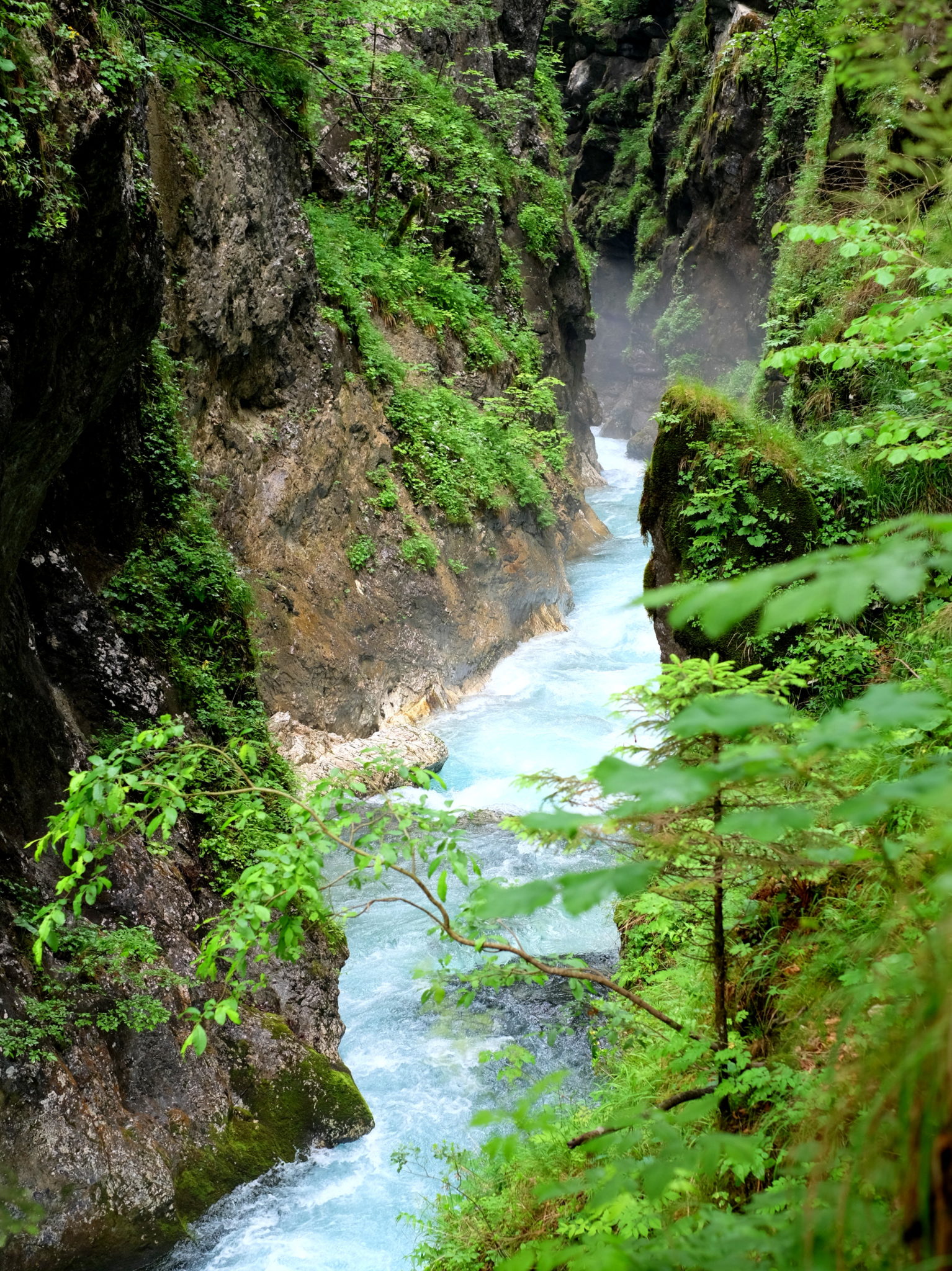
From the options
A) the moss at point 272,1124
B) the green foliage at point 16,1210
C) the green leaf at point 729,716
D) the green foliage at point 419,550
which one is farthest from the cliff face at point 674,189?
the green foliage at point 16,1210

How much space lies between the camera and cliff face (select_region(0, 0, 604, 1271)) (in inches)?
157

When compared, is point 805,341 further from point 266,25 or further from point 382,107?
point 382,107

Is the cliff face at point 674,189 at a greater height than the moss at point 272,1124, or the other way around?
the cliff face at point 674,189

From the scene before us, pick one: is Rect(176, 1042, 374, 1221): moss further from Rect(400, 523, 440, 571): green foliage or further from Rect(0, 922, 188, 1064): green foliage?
Rect(400, 523, 440, 571): green foliage

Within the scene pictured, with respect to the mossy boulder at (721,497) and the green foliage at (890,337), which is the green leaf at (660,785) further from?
the mossy boulder at (721,497)

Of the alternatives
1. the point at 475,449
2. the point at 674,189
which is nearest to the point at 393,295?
the point at 475,449

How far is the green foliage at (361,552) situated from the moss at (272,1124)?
22.7ft

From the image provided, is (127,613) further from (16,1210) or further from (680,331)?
(680,331)

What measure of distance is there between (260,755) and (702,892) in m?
Result: 4.48

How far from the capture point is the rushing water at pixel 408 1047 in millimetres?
4680

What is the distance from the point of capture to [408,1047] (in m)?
6.23

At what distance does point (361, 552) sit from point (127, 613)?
214 inches

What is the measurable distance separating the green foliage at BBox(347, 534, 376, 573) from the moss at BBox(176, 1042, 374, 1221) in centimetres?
691

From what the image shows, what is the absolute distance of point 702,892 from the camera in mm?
2625
